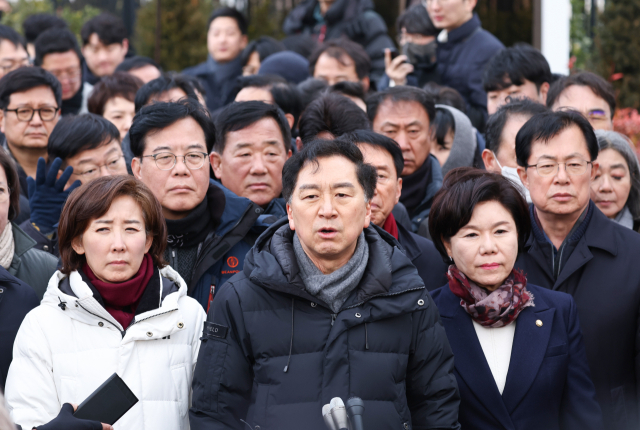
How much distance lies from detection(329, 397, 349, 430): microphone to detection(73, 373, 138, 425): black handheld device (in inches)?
33.0

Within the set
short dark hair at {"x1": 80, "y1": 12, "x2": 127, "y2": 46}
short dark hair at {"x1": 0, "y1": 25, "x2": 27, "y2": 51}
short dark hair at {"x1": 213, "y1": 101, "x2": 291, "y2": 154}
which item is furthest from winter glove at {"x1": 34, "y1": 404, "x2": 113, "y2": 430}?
short dark hair at {"x1": 80, "y1": 12, "x2": 127, "y2": 46}

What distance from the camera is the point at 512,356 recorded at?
3.54 metres

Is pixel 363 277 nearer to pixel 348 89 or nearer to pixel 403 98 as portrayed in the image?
pixel 403 98

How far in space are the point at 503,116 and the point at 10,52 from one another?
445 cm

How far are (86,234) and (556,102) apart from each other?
140 inches

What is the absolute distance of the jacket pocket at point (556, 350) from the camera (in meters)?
3.53

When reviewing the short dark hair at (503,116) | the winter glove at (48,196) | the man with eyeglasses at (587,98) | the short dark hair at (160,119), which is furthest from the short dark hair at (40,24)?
the man with eyeglasses at (587,98)

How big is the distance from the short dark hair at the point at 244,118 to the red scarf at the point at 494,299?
1.60 m

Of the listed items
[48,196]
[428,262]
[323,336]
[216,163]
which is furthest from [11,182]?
[428,262]

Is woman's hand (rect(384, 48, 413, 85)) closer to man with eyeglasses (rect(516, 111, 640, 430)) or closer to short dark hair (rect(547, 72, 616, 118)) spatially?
short dark hair (rect(547, 72, 616, 118))

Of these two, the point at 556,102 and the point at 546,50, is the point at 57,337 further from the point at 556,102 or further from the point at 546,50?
the point at 546,50

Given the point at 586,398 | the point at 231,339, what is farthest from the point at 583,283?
the point at 231,339

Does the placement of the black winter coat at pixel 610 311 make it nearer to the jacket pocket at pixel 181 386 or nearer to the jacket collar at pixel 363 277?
the jacket collar at pixel 363 277

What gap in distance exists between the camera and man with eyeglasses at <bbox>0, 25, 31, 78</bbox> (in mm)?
6902
